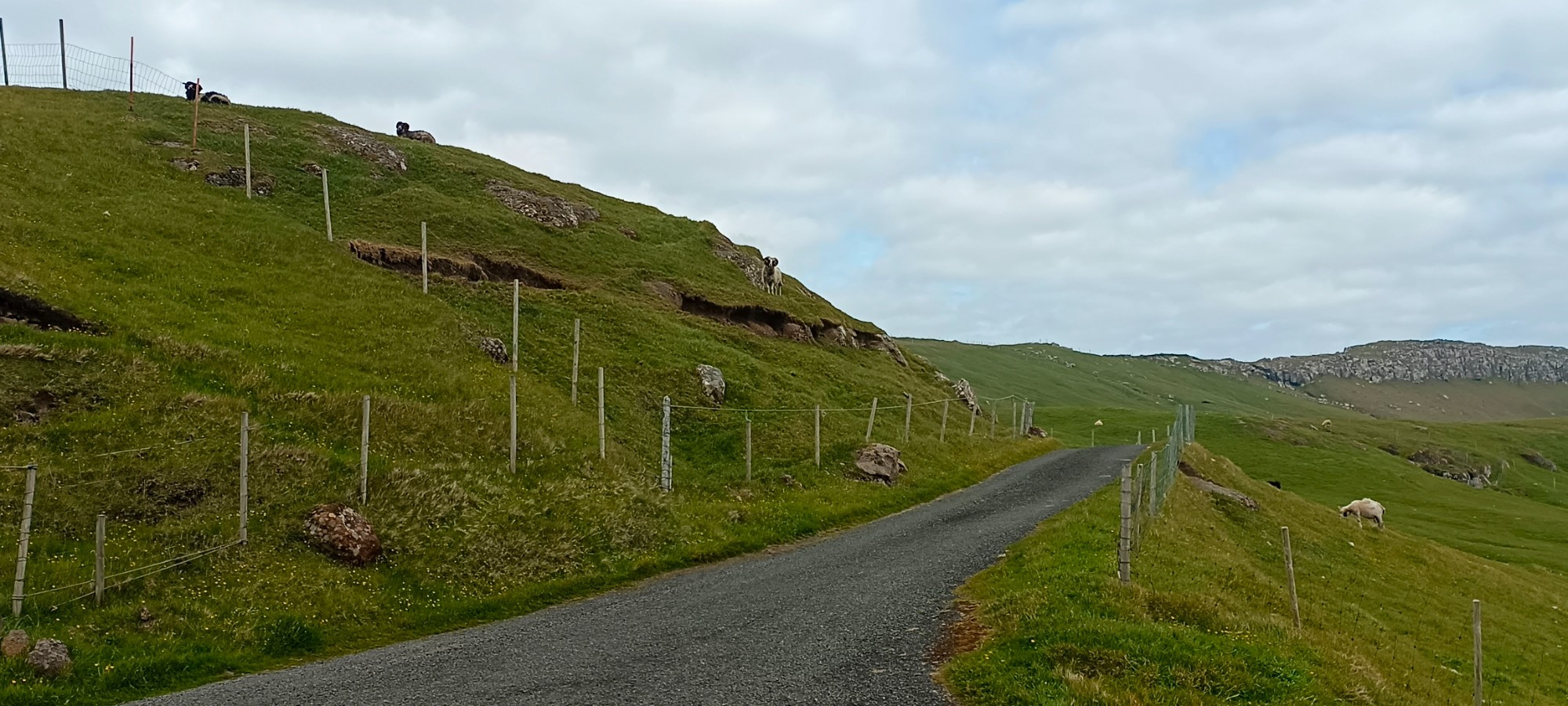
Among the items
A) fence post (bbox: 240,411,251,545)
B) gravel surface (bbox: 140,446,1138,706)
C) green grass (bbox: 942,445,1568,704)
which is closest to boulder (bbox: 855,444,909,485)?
green grass (bbox: 942,445,1568,704)

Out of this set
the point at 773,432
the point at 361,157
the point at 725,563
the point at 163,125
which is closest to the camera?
the point at 725,563

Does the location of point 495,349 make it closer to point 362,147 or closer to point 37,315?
point 37,315

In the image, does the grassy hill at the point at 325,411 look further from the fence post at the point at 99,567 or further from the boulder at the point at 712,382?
the boulder at the point at 712,382

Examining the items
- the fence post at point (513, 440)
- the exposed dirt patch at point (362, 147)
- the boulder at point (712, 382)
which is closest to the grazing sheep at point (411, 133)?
the exposed dirt patch at point (362, 147)

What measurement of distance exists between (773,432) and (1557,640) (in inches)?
1144

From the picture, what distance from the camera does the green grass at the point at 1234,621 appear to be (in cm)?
1133

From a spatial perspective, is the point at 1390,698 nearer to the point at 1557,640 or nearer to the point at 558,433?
the point at 558,433

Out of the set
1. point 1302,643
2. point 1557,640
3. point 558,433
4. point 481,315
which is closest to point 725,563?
point 558,433

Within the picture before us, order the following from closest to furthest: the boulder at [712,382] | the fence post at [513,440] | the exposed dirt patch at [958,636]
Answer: the exposed dirt patch at [958,636] → the fence post at [513,440] → the boulder at [712,382]

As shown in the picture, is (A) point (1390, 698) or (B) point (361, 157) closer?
(A) point (1390, 698)

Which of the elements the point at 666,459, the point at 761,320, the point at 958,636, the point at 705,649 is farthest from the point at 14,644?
the point at 761,320

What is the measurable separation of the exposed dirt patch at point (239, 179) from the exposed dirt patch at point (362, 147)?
10.6 meters

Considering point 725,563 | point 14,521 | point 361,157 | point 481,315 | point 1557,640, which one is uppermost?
point 361,157

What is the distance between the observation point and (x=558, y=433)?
27.7m
